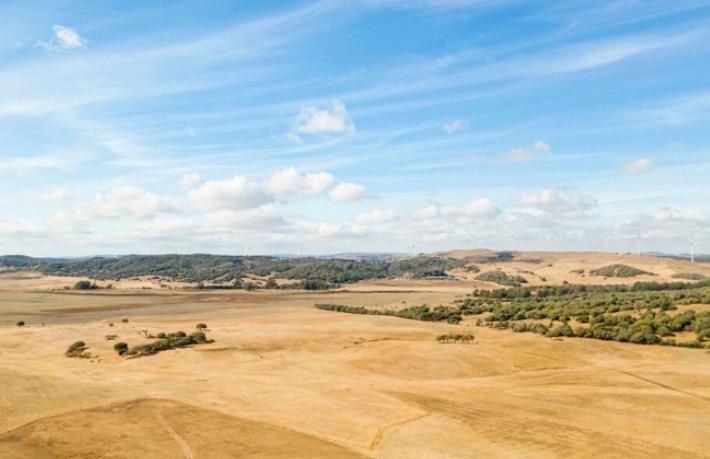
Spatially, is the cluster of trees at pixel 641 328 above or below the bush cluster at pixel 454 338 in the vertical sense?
above

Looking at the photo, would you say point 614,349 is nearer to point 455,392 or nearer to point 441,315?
point 455,392

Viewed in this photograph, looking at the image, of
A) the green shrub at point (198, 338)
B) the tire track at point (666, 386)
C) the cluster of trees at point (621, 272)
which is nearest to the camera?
the tire track at point (666, 386)

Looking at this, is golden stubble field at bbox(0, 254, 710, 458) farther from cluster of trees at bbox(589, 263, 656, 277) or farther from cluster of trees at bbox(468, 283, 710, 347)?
cluster of trees at bbox(589, 263, 656, 277)

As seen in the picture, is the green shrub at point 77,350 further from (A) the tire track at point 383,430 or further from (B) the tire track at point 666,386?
(B) the tire track at point 666,386

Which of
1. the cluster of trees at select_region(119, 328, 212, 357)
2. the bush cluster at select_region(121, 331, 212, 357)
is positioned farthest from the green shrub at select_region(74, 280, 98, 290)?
the cluster of trees at select_region(119, 328, 212, 357)

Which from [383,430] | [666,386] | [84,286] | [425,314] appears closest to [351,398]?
[383,430]

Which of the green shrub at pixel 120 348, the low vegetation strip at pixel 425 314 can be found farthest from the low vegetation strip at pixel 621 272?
the green shrub at pixel 120 348

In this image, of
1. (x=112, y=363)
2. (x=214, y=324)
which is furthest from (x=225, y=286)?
(x=112, y=363)

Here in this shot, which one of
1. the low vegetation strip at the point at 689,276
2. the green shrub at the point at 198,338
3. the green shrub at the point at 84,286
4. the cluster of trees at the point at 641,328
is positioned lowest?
the green shrub at the point at 84,286
